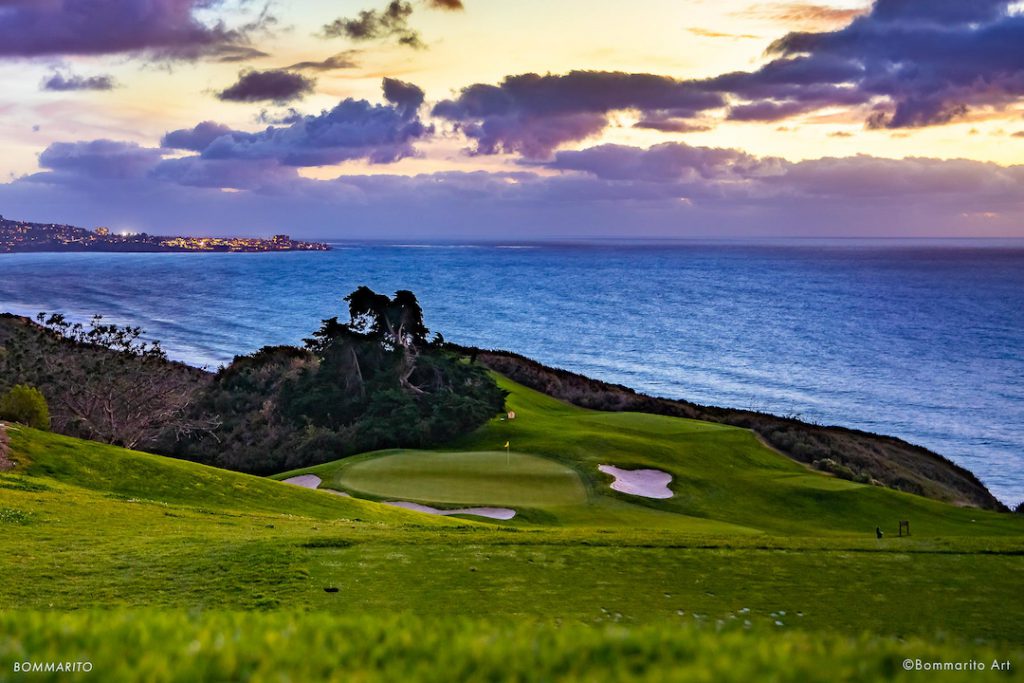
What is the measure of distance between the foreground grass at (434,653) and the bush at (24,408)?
90.1ft

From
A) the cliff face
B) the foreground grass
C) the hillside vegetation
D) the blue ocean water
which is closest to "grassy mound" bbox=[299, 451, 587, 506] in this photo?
the hillside vegetation

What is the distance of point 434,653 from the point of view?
5465 mm

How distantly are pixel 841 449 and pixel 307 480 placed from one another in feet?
111

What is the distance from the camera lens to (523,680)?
16.4 ft

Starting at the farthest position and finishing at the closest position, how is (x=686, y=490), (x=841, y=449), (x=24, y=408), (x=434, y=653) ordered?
1. (x=841, y=449)
2. (x=686, y=490)
3. (x=24, y=408)
4. (x=434, y=653)

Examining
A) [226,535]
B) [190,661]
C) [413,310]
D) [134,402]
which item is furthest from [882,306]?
[190,661]

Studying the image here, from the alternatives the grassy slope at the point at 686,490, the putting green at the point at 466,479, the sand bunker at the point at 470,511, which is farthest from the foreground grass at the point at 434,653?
the putting green at the point at 466,479

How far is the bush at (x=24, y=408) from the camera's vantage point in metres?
29.7

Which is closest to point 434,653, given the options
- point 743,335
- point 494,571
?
point 494,571

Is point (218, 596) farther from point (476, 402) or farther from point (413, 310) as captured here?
point (413, 310)

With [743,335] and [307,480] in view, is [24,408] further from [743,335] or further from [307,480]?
[743,335]

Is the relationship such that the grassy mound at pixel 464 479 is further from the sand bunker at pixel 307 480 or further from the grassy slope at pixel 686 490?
the sand bunker at pixel 307 480

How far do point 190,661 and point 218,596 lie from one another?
932 centimetres

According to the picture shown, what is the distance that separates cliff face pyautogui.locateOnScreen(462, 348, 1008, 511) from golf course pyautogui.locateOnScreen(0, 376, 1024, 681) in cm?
639
